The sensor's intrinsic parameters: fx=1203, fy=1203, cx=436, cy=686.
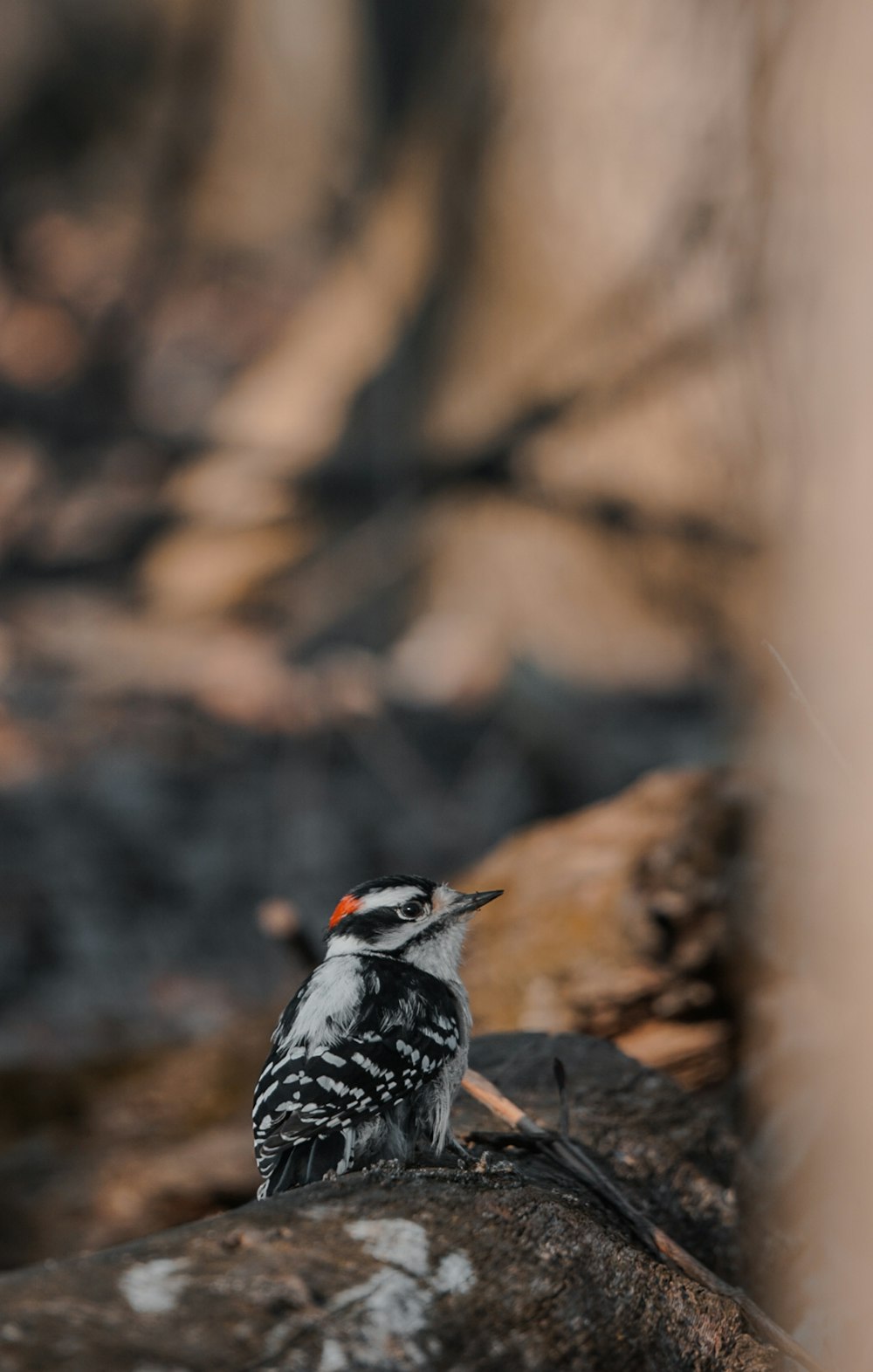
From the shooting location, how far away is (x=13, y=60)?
8141 millimetres

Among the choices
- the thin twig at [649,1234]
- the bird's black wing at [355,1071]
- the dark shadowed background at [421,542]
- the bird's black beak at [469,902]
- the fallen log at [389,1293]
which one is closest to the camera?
the fallen log at [389,1293]

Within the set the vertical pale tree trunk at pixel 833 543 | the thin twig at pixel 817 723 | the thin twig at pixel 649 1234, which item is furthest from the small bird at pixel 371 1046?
the thin twig at pixel 817 723

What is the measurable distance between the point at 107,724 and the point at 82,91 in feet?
16.4

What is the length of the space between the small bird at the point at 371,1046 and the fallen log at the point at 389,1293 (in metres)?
0.24

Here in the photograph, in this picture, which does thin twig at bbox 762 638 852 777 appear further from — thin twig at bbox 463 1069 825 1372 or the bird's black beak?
the bird's black beak

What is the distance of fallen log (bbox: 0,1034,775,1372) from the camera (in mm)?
1280

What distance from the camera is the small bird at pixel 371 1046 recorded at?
2049mm

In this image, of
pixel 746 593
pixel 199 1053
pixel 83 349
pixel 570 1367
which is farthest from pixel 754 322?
pixel 83 349

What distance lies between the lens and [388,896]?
248 cm

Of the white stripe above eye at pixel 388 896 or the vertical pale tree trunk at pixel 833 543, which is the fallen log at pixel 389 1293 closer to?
the vertical pale tree trunk at pixel 833 543

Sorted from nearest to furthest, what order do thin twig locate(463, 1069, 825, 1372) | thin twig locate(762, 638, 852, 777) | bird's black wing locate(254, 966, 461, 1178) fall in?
thin twig locate(762, 638, 852, 777) < thin twig locate(463, 1069, 825, 1372) < bird's black wing locate(254, 966, 461, 1178)

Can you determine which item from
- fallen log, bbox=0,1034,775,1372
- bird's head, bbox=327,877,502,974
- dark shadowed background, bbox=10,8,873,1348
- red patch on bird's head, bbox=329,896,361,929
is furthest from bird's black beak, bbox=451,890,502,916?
dark shadowed background, bbox=10,8,873,1348

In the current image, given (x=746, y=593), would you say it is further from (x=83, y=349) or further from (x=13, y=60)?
(x=13, y=60)

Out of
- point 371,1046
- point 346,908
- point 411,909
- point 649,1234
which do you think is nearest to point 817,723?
point 649,1234
